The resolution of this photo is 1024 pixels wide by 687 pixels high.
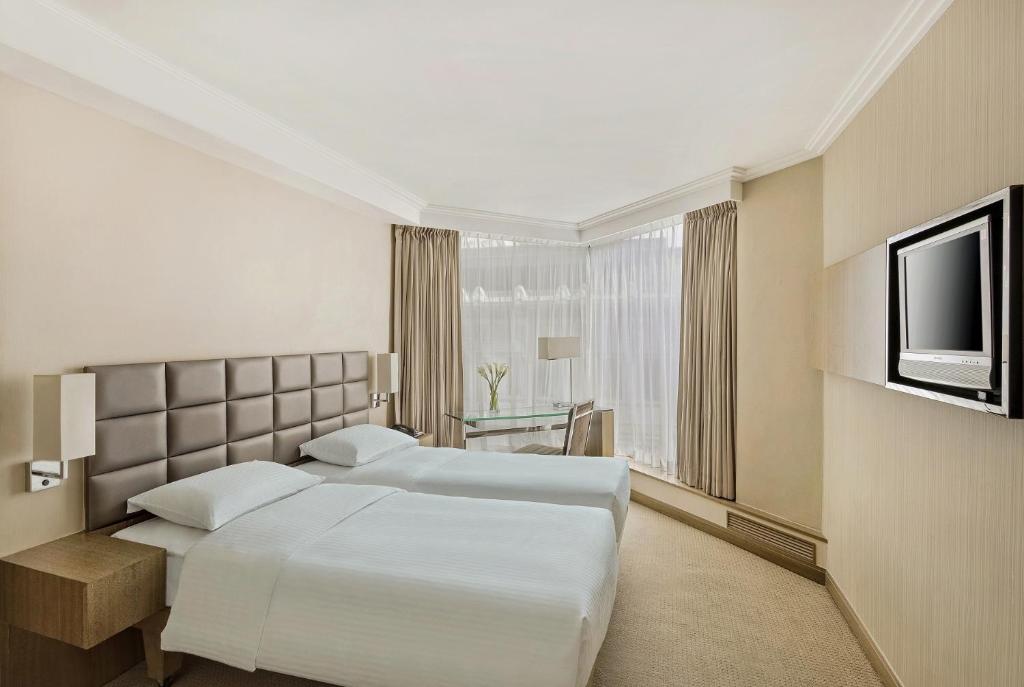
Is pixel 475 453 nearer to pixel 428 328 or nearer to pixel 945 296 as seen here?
pixel 428 328

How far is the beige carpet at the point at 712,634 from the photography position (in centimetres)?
229

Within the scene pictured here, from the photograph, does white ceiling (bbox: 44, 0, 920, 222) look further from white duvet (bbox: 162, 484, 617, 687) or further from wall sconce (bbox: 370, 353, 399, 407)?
white duvet (bbox: 162, 484, 617, 687)

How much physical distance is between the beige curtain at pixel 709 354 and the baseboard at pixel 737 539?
25 centimetres

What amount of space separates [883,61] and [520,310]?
370 cm

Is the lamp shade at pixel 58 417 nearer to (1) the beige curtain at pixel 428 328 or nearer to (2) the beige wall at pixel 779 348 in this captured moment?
(1) the beige curtain at pixel 428 328

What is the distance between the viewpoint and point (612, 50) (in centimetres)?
226

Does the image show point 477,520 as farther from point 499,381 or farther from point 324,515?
point 499,381

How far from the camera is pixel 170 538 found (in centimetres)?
225

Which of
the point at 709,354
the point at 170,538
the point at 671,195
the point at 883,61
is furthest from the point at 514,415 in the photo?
the point at 883,61

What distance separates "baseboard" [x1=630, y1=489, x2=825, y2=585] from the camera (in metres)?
3.27

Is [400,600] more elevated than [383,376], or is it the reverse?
[383,376]

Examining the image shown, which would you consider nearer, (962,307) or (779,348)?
(962,307)

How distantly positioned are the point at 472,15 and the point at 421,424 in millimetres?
3469

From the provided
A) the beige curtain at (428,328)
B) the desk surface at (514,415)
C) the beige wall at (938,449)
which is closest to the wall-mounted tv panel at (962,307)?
the beige wall at (938,449)
